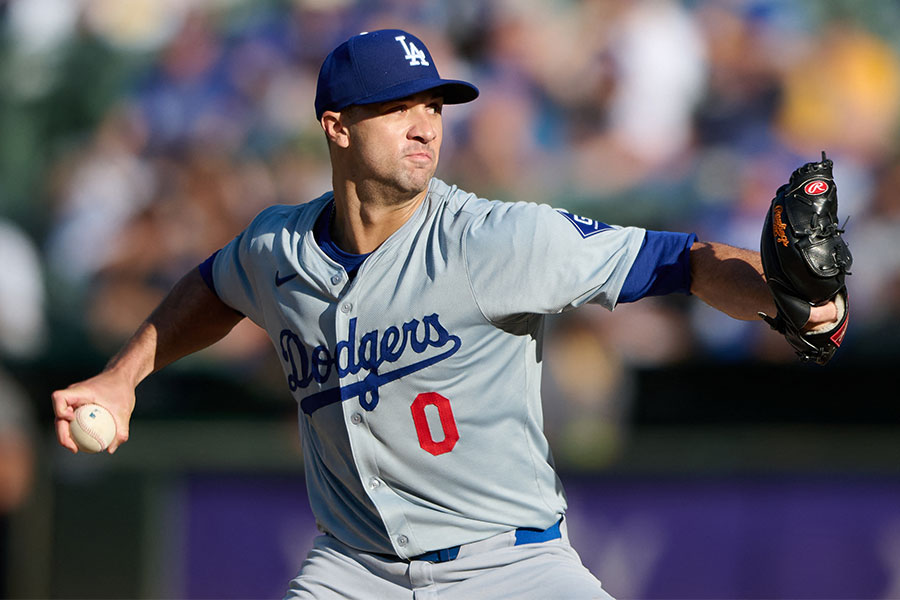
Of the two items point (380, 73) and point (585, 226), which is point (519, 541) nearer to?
point (585, 226)

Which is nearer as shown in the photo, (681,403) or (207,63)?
(681,403)

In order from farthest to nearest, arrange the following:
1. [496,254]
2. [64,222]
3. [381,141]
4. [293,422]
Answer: [64,222] → [293,422] → [381,141] → [496,254]

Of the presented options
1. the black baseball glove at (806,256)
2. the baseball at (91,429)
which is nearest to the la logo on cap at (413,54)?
the black baseball glove at (806,256)

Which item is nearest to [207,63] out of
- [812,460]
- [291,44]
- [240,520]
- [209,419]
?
[291,44]

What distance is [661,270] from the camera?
2.83m

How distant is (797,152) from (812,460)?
177cm

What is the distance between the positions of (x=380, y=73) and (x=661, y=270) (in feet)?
2.91

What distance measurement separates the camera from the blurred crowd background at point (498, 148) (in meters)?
6.42

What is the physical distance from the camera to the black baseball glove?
2518 mm

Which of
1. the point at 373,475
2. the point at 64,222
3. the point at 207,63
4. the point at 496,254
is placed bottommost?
the point at 373,475

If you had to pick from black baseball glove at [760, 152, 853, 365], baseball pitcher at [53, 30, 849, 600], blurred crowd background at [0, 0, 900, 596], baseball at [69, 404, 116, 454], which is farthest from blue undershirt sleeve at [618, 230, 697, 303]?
blurred crowd background at [0, 0, 900, 596]

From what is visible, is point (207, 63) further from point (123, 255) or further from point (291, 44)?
point (123, 255)

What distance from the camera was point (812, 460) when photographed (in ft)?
20.2

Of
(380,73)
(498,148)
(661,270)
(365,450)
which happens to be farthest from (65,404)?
(498,148)
